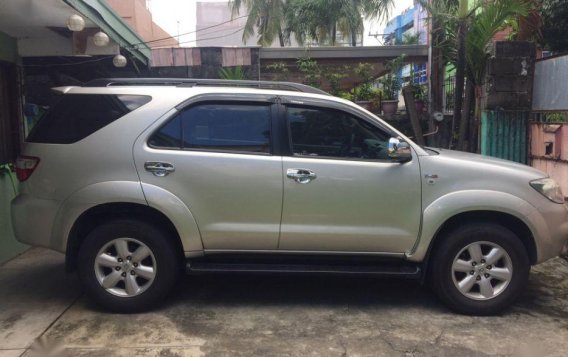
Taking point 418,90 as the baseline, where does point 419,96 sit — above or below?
below

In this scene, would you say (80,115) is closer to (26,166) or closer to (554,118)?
(26,166)

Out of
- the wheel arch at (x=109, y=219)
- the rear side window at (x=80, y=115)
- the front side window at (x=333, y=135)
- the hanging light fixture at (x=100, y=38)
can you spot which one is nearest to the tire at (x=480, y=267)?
the front side window at (x=333, y=135)

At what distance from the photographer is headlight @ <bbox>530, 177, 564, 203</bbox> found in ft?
15.3

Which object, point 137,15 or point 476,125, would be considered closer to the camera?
point 476,125

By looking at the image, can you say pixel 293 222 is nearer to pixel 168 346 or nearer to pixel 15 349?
pixel 168 346

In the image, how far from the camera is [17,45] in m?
7.33

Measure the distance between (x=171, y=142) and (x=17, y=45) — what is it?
158 inches

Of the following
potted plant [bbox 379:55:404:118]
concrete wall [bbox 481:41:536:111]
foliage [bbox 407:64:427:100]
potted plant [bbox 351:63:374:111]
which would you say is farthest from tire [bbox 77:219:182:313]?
foliage [bbox 407:64:427:100]

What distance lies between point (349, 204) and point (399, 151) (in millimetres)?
600

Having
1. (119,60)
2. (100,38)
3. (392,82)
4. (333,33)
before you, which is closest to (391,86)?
(392,82)

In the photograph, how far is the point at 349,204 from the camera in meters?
4.59

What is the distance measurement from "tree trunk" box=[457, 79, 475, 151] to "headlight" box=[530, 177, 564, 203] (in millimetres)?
3821

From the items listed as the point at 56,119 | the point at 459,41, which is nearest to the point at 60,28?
the point at 56,119

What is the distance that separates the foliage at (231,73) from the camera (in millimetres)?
9793
